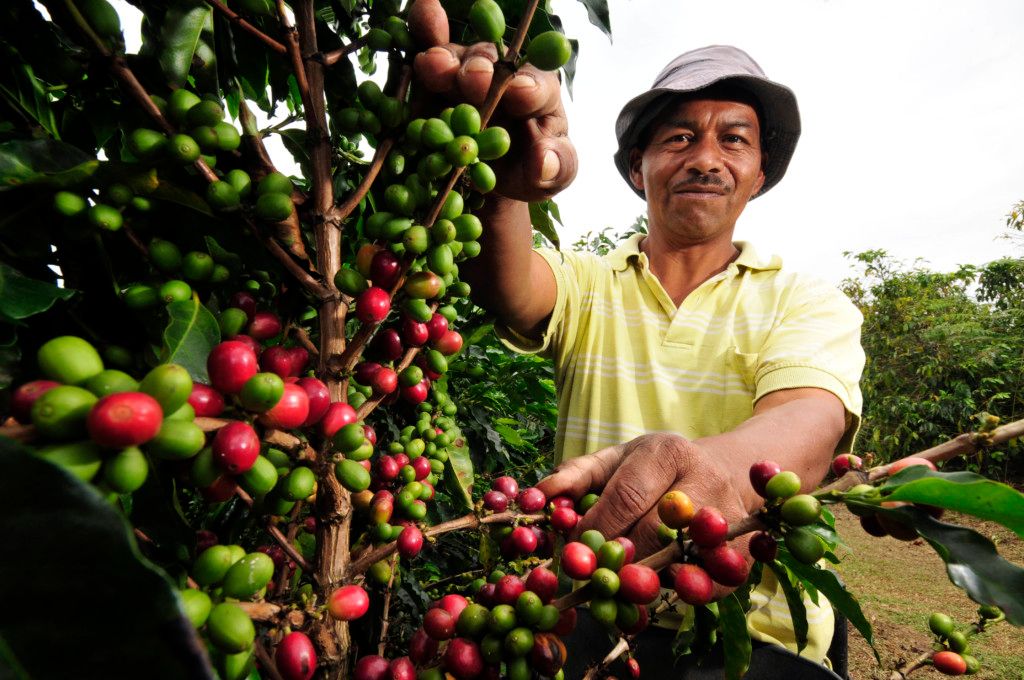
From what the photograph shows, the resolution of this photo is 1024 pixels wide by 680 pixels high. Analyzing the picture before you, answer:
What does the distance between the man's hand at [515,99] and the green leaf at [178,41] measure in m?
0.35

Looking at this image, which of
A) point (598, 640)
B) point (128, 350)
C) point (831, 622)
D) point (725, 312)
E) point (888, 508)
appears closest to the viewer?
point (888, 508)

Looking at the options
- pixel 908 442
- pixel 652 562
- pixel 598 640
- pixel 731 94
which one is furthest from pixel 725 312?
pixel 908 442

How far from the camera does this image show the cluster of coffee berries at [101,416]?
507 millimetres

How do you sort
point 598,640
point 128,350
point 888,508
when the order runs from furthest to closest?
1. point 598,640
2. point 128,350
3. point 888,508

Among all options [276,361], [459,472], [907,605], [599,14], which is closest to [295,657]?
[276,361]

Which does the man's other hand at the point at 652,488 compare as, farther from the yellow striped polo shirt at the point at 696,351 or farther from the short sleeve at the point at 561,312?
the short sleeve at the point at 561,312

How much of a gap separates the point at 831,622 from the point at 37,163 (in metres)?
2.94

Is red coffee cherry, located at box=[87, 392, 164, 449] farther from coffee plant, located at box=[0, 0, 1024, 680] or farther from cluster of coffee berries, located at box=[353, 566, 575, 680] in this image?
cluster of coffee berries, located at box=[353, 566, 575, 680]

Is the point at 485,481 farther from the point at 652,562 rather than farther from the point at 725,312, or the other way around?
the point at 652,562

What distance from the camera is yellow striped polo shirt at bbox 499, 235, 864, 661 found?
86.3 inches

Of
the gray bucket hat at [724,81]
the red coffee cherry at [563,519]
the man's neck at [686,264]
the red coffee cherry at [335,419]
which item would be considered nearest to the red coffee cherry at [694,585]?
the red coffee cherry at [563,519]

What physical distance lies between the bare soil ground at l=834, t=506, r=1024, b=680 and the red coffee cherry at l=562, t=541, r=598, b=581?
4.47 meters

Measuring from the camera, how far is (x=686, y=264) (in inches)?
121

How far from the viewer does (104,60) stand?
81 centimetres
